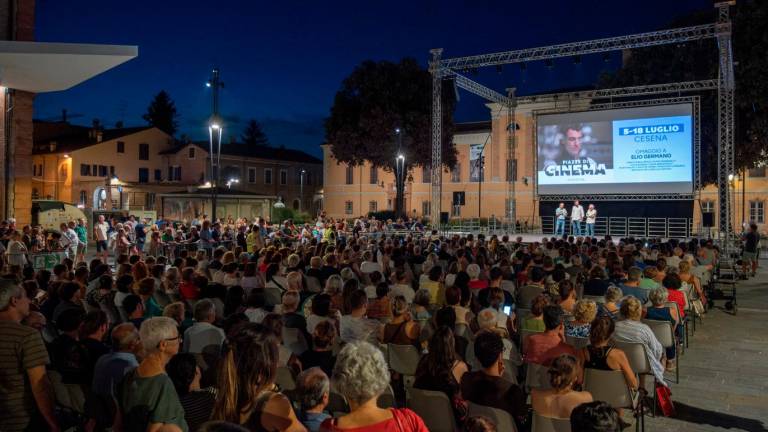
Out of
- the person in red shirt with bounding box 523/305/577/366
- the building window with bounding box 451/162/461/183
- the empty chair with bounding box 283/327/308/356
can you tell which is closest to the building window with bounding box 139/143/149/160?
the building window with bounding box 451/162/461/183

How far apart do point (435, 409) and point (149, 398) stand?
1676 millimetres

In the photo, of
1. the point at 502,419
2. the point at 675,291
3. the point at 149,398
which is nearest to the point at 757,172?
the point at 675,291

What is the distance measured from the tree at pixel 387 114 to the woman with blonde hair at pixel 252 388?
116 feet

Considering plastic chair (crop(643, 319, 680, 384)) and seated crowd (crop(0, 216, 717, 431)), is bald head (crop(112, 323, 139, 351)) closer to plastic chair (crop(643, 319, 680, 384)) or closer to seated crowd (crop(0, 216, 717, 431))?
seated crowd (crop(0, 216, 717, 431))

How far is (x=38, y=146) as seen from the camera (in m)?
50.8

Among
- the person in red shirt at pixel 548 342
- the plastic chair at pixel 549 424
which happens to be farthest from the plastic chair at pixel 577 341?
the plastic chair at pixel 549 424

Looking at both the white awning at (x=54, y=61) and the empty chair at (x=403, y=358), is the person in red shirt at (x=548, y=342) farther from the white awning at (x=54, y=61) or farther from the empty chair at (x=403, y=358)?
the white awning at (x=54, y=61)

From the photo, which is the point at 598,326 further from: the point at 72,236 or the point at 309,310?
the point at 72,236

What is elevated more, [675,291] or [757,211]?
[757,211]

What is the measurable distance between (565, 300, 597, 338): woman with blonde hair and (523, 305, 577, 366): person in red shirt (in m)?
0.46

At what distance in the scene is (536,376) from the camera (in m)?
4.87

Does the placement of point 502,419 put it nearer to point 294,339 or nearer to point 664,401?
point 294,339

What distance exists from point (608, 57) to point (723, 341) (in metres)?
14.2

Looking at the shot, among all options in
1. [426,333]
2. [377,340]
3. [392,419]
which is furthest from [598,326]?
[392,419]
